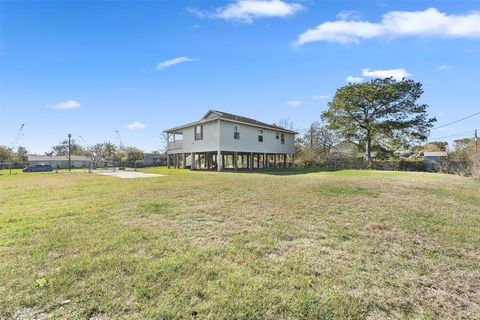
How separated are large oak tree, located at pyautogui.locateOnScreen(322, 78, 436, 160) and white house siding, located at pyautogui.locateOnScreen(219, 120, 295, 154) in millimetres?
6035

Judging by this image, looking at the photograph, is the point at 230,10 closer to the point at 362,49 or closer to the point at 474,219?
the point at 362,49

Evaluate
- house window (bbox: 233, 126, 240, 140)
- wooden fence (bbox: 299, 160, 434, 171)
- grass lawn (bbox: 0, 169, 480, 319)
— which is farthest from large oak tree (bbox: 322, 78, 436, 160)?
grass lawn (bbox: 0, 169, 480, 319)

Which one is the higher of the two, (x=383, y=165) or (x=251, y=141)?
(x=251, y=141)

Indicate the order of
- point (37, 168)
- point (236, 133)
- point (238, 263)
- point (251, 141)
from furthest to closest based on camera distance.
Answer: point (37, 168) → point (251, 141) → point (236, 133) → point (238, 263)

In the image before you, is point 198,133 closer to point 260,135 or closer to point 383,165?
point 260,135

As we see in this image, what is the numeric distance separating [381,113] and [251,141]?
48.3ft

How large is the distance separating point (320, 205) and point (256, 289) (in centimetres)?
438

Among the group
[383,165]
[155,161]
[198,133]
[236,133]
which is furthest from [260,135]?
[155,161]

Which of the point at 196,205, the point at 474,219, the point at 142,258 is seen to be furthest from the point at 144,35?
the point at 474,219

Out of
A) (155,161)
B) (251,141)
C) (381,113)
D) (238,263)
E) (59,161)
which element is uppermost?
(381,113)

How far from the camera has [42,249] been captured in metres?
3.58

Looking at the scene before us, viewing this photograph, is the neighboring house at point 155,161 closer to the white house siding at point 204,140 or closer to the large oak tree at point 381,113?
the white house siding at point 204,140

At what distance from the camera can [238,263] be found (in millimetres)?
3176

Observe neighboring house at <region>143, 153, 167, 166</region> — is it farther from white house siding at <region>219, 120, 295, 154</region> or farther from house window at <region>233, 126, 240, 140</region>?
house window at <region>233, 126, 240, 140</region>
